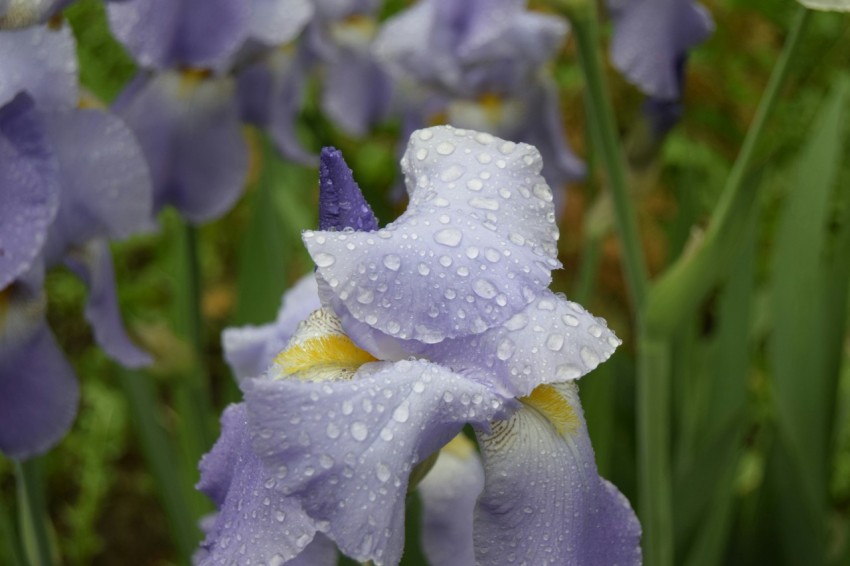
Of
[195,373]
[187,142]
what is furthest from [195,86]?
[195,373]

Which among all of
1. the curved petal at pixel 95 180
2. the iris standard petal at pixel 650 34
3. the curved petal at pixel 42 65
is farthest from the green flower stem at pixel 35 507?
the iris standard petal at pixel 650 34

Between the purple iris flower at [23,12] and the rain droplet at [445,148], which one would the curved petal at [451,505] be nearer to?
the rain droplet at [445,148]

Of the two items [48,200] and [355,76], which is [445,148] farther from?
[355,76]

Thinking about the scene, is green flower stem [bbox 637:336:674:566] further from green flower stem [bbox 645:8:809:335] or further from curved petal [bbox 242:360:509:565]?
curved petal [bbox 242:360:509:565]

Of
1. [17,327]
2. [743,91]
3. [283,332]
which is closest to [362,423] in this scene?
[283,332]

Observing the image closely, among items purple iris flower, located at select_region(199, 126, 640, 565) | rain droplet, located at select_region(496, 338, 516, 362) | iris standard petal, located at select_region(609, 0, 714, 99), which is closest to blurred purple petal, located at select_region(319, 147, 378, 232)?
purple iris flower, located at select_region(199, 126, 640, 565)
